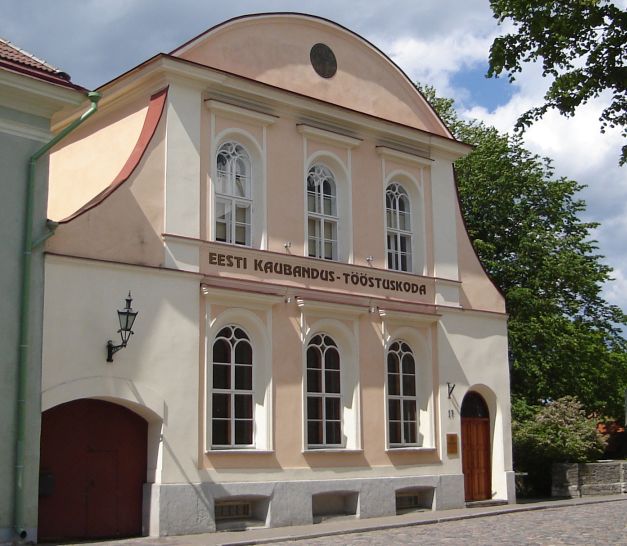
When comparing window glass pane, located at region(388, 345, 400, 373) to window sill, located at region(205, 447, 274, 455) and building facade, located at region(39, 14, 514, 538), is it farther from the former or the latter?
window sill, located at region(205, 447, 274, 455)

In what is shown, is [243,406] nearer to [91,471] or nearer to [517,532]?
[91,471]

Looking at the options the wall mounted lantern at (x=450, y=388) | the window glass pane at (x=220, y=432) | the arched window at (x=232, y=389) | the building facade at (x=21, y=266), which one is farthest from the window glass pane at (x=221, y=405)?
the wall mounted lantern at (x=450, y=388)

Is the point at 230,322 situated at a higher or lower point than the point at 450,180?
lower

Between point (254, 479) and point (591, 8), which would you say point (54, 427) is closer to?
point (254, 479)

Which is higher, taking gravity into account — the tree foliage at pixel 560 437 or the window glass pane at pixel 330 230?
the window glass pane at pixel 330 230

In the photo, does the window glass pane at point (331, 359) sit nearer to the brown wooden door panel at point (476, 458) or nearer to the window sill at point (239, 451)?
the window sill at point (239, 451)

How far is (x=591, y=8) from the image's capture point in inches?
527

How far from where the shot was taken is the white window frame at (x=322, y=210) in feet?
64.1

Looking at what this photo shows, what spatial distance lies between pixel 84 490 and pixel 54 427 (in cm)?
115

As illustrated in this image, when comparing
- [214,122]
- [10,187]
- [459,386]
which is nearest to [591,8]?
[214,122]

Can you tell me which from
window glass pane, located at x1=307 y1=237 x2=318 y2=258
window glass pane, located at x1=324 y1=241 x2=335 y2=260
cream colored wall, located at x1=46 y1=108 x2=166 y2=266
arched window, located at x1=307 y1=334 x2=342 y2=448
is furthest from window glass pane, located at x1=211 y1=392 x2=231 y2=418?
window glass pane, located at x1=324 y1=241 x2=335 y2=260

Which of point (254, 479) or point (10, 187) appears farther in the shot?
point (254, 479)

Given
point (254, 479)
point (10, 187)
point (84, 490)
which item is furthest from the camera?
point (254, 479)

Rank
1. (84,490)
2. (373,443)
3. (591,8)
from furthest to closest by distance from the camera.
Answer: (373,443), (84,490), (591,8)
